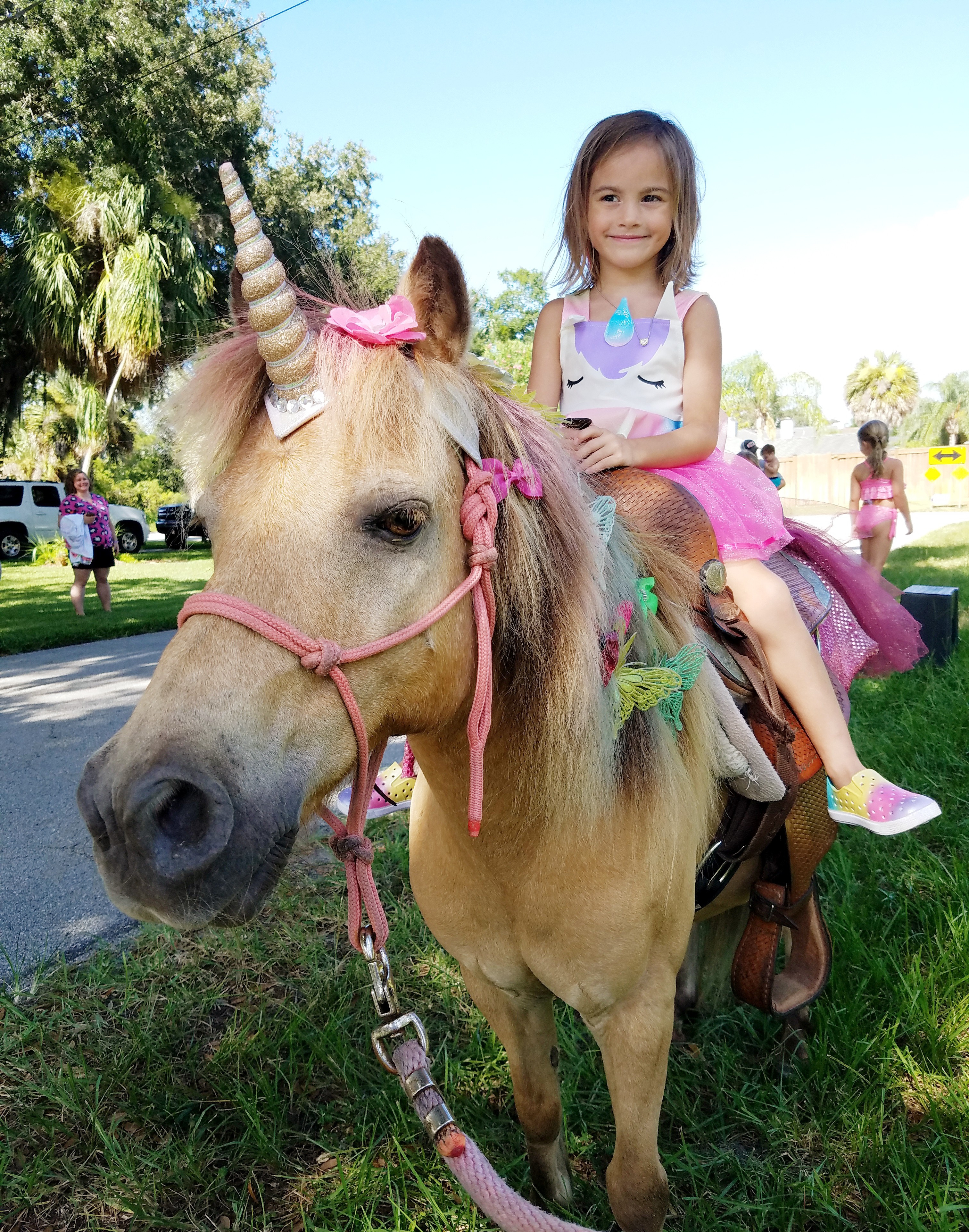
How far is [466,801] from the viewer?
1490mm

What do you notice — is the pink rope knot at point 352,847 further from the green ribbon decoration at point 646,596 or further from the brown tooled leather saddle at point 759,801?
the brown tooled leather saddle at point 759,801

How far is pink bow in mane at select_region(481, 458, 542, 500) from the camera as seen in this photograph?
131 centimetres

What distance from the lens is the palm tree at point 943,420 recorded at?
164 ft

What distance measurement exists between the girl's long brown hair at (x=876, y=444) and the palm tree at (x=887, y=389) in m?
48.6

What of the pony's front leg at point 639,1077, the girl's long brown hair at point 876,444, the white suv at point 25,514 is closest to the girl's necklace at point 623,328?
the pony's front leg at point 639,1077

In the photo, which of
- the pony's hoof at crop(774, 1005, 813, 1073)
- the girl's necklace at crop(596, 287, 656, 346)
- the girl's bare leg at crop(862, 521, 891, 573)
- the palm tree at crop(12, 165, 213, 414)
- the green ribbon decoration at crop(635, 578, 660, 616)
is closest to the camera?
the green ribbon decoration at crop(635, 578, 660, 616)

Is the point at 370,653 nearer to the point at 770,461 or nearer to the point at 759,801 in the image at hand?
the point at 759,801

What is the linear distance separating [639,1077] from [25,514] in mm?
25479

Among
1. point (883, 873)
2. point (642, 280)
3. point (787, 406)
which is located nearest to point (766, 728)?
point (642, 280)

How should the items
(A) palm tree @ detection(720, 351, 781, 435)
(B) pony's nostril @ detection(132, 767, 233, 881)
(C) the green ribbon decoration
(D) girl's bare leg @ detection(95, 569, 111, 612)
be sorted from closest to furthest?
(B) pony's nostril @ detection(132, 767, 233, 881) → (C) the green ribbon decoration → (D) girl's bare leg @ detection(95, 569, 111, 612) → (A) palm tree @ detection(720, 351, 781, 435)

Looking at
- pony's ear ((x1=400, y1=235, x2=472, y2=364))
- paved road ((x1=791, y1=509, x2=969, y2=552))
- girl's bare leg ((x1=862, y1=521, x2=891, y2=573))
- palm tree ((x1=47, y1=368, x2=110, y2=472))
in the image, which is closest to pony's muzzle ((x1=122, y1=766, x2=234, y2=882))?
pony's ear ((x1=400, y1=235, x2=472, y2=364))

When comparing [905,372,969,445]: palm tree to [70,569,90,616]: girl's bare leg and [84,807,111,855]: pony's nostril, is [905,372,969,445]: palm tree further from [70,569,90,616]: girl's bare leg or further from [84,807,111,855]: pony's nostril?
[84,807,111,855]: pony's nostril

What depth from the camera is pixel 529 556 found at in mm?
1334

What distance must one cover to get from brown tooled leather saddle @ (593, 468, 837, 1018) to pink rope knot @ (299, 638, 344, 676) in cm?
86
